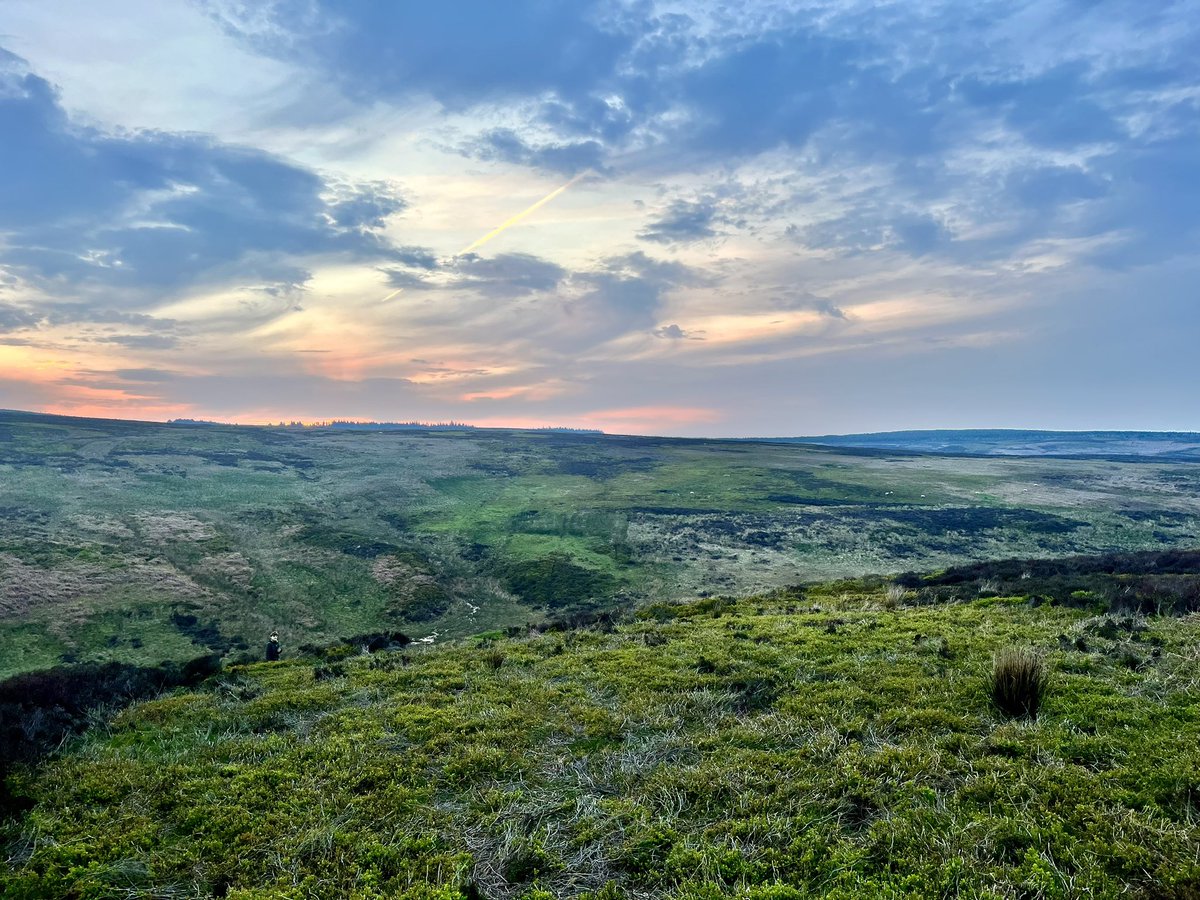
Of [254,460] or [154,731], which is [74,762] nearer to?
[154,731]

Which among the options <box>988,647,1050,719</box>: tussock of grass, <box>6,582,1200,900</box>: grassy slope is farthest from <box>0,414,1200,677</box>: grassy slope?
<box>988,647,1050,719</box>: tussock of grass

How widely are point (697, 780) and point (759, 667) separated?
6.35m

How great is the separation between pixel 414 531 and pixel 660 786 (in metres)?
56.1

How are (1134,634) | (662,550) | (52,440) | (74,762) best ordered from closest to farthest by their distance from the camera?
1. (74,762)
2. (1134,634)
3. (662,550)
4. (52,440)

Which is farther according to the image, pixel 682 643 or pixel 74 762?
pixel 682 643

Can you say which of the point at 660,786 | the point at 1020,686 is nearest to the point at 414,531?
the point at 660,786

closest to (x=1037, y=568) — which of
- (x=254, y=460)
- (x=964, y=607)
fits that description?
(x=964, y=607)

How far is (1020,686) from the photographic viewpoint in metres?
11.2

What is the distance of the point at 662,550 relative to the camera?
182ft

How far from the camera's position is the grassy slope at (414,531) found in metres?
36.7

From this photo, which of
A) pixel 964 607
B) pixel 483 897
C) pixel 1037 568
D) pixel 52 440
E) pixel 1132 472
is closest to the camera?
pixel 483 897

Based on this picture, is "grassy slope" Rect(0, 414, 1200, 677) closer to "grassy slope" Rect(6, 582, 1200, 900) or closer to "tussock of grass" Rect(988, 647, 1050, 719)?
"grassy slope" Rect(6, 582, 1200, 900)

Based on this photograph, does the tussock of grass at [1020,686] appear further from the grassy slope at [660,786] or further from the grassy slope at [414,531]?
the grassy slope at [414,531]

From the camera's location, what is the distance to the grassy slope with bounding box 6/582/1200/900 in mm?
7398
